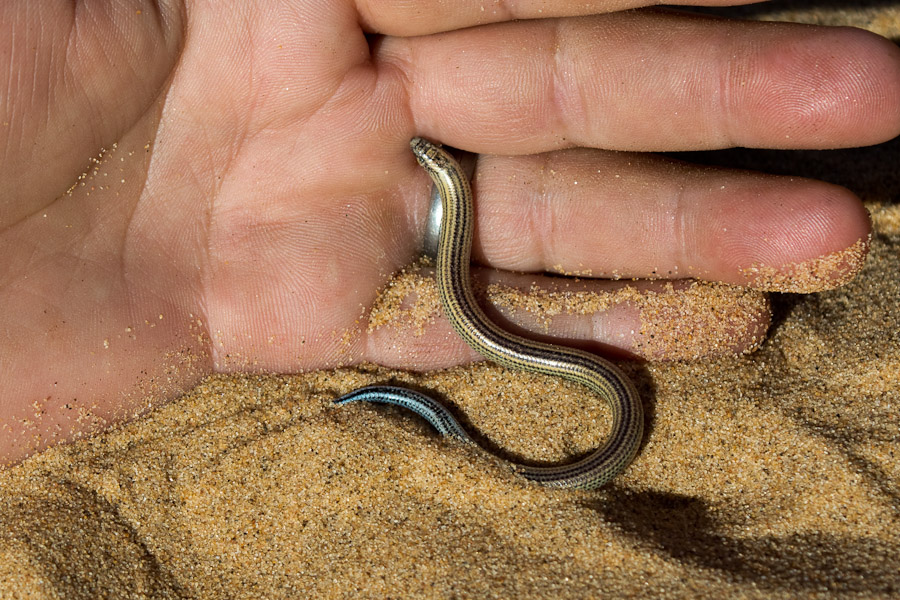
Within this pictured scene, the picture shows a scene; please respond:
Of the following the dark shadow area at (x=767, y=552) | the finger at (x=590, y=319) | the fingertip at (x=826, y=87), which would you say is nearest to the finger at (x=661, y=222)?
the finger at (x=590, y=319)

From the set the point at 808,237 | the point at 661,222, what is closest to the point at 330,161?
the point at 661,222

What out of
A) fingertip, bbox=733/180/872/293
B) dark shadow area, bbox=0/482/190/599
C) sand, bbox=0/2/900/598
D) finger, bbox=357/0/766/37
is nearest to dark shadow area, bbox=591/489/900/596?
sand, bbox=0/2/900/598

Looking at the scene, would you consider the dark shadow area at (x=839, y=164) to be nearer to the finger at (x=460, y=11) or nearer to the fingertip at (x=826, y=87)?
the fingertip at (x=826, y=87)

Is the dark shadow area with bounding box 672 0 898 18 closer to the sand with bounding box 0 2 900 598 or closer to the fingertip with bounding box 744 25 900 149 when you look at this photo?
the fingertip with bounding box 744 25 900 149

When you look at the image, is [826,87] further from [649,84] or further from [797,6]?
[797,6]

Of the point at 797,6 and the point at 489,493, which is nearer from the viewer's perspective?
the point at 489,493

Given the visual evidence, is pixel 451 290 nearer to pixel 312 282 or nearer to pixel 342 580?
pixel 312 282
